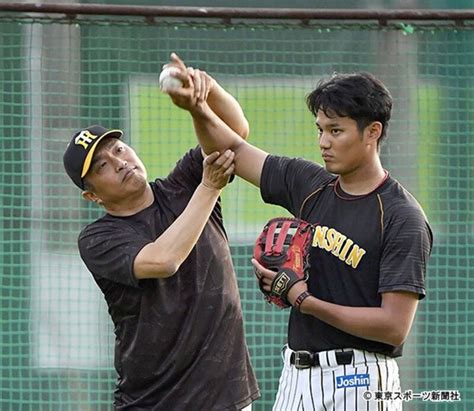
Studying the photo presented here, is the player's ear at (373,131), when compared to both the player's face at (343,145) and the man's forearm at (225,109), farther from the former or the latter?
the man's forearm at (225,109)

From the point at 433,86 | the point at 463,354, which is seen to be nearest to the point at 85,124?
the point at 433,86

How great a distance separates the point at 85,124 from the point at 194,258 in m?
2.01

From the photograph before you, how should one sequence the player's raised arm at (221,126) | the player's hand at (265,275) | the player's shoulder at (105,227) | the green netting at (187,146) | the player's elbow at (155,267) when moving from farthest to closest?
the green netting at (187,146), the player's shoulder at (105,227), the player's elbow at (155,267), the player's raised arm at (221,126), the player's hand at (265,275)

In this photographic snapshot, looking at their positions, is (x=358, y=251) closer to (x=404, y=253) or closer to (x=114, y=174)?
(x=404, y=253)

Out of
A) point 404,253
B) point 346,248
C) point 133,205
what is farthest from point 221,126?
point 404,253

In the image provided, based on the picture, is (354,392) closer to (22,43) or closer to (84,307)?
(84,307)

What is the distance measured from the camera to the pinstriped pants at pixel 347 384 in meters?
4.42

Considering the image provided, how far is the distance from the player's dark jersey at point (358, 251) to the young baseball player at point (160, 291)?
415 mm

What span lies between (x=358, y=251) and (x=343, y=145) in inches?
14.9

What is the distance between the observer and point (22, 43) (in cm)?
670

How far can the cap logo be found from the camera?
4871 millimetres

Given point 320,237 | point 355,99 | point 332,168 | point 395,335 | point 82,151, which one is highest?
point 355,99

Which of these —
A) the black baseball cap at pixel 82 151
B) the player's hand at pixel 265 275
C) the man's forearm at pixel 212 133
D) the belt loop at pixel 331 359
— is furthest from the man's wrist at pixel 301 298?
the black baseball cap at pixel 82 151

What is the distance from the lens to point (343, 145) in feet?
14.5
